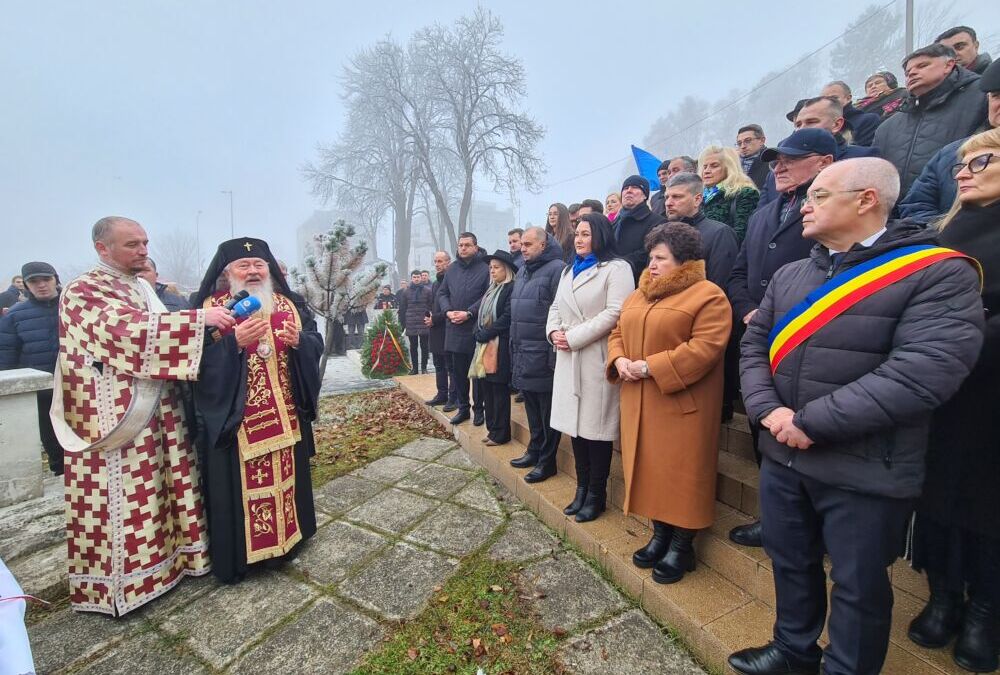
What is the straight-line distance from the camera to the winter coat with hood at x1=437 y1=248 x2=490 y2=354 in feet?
17.9

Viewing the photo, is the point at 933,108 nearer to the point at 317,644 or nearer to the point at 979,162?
the point at 979,162

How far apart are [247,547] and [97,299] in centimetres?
173

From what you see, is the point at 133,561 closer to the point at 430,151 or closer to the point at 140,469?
the point at 140,469

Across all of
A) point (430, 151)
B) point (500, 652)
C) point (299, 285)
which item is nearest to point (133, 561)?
point (500, 652)

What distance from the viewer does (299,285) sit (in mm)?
6598

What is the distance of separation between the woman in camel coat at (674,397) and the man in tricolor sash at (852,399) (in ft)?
1.84

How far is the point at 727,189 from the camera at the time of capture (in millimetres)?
3559

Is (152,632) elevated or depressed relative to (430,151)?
depressed

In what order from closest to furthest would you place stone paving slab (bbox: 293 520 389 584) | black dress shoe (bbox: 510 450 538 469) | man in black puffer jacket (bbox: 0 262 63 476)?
stone paving slab (bbox: 293 520 389 584) < black dress shoe (bbox: 510 450 538 469) < man in black puffer jacket (bbox: 0 262 63 476)

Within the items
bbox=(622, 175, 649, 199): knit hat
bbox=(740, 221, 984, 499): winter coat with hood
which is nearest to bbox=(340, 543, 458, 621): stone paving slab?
bbox=(740, 221, 984, 499): winter coat with hood

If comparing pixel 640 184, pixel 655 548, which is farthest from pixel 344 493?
pixel 640 184

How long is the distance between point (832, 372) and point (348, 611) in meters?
2.68

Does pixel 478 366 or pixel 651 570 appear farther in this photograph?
pixel 478 366

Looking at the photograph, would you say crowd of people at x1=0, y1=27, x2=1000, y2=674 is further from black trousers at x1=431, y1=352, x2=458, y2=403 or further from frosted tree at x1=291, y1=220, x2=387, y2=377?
frosted tree at x1=291, y1=220, x2=387, y2=377
